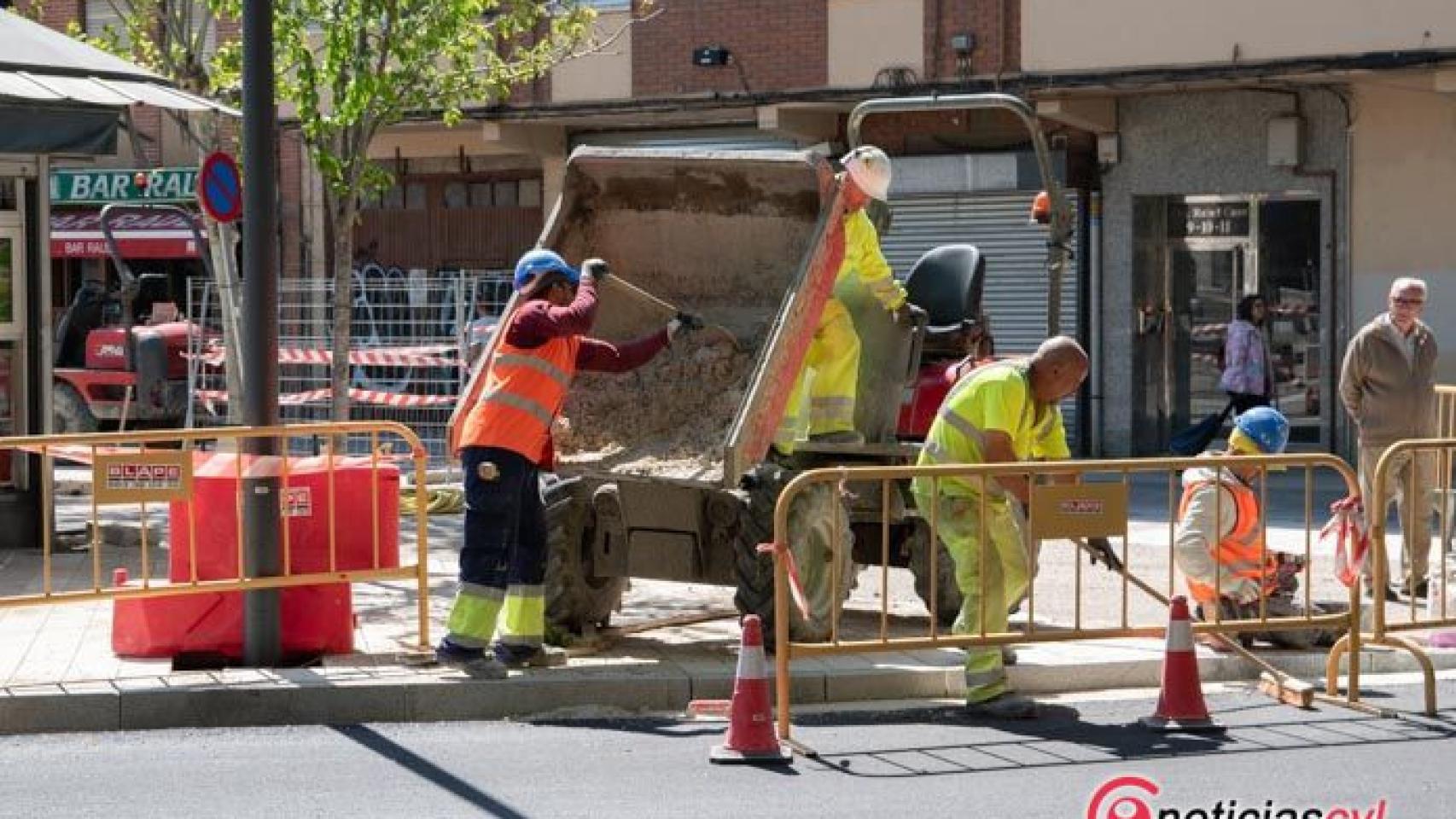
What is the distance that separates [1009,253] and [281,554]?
570 inches

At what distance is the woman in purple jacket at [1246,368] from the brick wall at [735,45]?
500 centimetres

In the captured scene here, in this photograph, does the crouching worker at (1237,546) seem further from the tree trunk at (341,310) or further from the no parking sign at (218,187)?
the tree trunk at (341,310)

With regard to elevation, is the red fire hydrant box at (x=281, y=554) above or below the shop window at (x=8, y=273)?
below

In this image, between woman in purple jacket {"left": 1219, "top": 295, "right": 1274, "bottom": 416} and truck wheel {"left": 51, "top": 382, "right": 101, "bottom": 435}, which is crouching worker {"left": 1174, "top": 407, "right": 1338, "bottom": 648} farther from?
truck wheel {"left": 51, "top": 382, "right": 101, "bottom": 435}

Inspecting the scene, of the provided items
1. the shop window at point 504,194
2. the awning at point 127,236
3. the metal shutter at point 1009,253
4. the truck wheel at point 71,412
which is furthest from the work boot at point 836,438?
the awning at point 127,236

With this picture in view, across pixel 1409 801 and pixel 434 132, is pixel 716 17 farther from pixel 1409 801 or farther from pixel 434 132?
pixel 1409 801

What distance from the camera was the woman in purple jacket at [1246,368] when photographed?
69.3 feet

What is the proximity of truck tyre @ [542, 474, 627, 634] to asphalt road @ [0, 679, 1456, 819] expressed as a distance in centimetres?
139

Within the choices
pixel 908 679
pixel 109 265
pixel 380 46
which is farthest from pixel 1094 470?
pixel 109 265

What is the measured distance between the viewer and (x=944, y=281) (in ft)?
41.8

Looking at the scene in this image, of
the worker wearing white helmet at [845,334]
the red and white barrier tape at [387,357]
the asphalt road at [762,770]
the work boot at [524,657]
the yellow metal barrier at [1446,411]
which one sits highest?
the worker wearing white helmet at [845,334]

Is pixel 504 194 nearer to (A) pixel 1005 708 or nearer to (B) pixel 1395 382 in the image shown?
(B) pixel 1395 382

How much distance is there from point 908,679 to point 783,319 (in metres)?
1.70

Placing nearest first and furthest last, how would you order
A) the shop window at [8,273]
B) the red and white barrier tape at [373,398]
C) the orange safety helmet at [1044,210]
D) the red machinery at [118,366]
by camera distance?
1. the orange safety helmet at [1044,210]
2. the shop window at [8,273]
3. the red and white barrier tape at [373,398]
4. the red machinery at [118,366]
